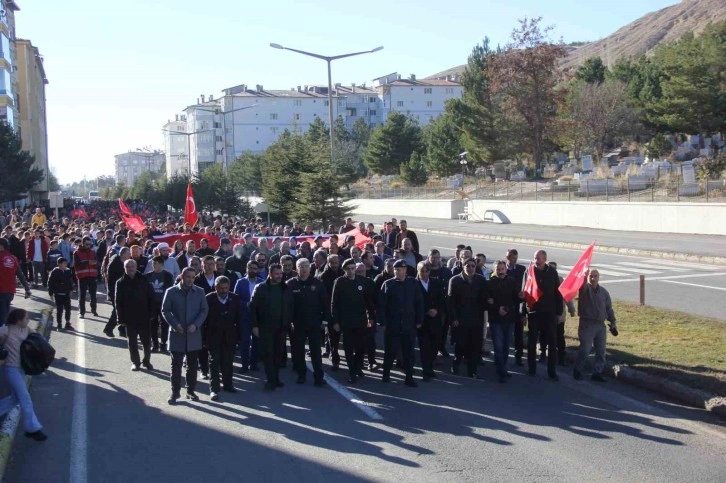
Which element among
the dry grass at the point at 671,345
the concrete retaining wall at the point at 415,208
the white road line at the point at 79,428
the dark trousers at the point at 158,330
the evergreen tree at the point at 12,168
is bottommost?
the white road line at the point at 79,428

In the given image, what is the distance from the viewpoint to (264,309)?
10961mm

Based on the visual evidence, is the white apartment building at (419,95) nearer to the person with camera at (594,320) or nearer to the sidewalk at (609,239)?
the sidewalk at (609,239)

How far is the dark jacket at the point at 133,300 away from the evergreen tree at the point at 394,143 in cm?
7579

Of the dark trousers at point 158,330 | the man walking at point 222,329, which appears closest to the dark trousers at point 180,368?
the man walking at point 222,329

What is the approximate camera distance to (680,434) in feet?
28.5

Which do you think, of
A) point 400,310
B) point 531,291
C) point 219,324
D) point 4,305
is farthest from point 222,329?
point 4,305

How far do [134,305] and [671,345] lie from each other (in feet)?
26.9

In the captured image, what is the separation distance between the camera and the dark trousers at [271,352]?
1085cm

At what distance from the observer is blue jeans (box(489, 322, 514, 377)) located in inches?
446

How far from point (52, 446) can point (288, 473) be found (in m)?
2.70

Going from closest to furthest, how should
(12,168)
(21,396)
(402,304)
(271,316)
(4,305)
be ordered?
(21,396)
(271,316)
(402,304)
(4,305)
(12,168)

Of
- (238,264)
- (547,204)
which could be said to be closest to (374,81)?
(547,204)

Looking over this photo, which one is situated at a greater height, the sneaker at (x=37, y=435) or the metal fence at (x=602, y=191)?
the metal fence at (x=602, y=191)

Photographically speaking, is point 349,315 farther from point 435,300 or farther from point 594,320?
point 594,320
